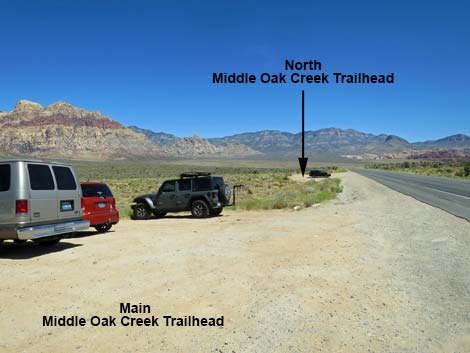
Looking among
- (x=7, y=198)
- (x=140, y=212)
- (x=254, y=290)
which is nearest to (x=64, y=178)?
(x=7, y=198)

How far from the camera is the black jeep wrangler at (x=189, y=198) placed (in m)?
17.4

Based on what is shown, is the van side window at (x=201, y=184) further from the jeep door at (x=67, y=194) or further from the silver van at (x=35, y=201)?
the silver van at (x=35, y=201)

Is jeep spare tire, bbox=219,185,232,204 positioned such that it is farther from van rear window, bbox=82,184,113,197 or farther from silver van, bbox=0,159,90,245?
silver van, bbox=0,159,90,245

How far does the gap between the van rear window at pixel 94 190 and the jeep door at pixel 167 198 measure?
4.59 metres

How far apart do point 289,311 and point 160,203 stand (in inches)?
510

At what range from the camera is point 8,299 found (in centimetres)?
632

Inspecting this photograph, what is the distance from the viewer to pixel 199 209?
1742 centimetres

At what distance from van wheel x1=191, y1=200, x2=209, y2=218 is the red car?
14.3 ft

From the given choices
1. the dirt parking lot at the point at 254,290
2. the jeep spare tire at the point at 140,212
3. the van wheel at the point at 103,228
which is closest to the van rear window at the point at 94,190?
the van wheel at the point at 103,228

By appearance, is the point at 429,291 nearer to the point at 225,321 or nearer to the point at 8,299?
the point at 225,321

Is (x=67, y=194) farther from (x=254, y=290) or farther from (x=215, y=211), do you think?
(x=215, y=211)

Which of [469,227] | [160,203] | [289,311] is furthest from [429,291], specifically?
[160,203]

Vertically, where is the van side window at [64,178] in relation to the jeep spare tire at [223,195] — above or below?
above

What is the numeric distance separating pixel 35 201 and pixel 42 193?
30cm
